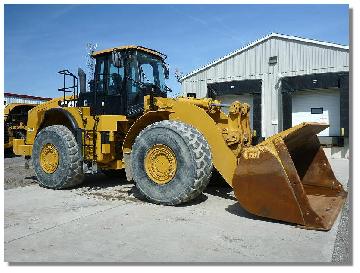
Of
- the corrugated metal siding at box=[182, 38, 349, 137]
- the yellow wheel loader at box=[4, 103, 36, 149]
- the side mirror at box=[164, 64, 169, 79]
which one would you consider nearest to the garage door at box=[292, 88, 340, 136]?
the corrugated metal siding at box=[182, 38, 349, 137]

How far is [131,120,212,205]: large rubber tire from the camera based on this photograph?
17.8 ft

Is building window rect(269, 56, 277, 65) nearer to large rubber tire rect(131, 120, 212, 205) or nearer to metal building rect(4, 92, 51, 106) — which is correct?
large rubber tire rect(131, 120, 212, 205)

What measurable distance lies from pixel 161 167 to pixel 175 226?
139 centimetres

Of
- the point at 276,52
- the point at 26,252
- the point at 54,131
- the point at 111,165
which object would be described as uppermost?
the point at 276,52

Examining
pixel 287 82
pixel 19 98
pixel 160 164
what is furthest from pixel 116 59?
pixel 19 98

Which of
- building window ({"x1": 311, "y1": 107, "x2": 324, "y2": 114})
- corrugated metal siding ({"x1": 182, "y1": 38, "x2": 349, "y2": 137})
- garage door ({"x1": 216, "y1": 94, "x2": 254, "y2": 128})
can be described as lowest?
building window ({"x1": 311, "y1": 107, "x2": 324, "y2": 114})

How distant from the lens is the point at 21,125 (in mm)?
14359

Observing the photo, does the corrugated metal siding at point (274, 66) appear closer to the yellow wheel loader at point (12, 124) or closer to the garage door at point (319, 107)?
the garage door at point (319, 107)

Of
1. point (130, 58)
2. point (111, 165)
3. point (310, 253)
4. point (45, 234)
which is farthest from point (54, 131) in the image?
point (310, 253)

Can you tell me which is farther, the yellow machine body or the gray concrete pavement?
the yellow machine body

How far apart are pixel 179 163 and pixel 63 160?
9.29ft

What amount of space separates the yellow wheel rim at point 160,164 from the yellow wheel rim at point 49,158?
8.00 ft

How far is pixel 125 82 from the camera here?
7164 mm

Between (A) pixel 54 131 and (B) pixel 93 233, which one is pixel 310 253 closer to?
(B) pixel 93 233
